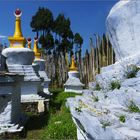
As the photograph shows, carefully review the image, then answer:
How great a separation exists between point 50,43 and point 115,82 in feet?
85.9

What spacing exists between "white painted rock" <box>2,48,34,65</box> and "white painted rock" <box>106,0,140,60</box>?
5.77m

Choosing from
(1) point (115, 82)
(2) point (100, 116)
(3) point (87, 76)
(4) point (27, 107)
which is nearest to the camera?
(2) point (100, 116)

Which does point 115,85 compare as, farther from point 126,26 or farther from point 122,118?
point 122,118

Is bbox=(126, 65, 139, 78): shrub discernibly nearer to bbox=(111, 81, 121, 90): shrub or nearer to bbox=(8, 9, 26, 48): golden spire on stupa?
bbox=(111, 81, 121, 90): shrub

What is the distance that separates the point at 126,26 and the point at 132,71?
76 centimetres

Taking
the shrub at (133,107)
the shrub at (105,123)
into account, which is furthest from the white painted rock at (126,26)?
the shrub at (105,123)

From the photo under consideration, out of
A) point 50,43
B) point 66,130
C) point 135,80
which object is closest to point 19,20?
point 66,130

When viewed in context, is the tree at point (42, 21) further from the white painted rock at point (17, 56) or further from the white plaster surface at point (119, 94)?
the white plaster surface at point (119, 94)

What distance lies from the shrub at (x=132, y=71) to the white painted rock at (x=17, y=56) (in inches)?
254

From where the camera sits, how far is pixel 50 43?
2959 centimetres

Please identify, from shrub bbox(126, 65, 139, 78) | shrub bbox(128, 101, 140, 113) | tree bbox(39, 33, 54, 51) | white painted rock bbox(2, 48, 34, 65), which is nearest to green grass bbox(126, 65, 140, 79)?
shrub bbox(126, 65, 139, 78)

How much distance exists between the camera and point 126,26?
399 cm

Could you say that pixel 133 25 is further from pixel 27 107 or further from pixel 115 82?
pixel 27 107

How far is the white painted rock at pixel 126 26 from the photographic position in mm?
3885
